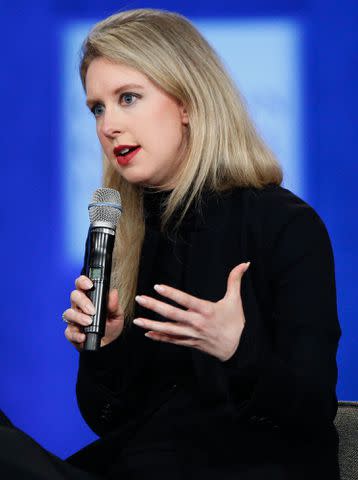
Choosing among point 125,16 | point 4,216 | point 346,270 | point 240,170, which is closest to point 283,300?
point 240,170

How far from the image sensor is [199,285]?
4.97 feet

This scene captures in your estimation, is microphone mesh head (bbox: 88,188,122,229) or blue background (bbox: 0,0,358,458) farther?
blue background (bbox: 0,0,358,458)

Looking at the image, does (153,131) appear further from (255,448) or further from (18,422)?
(18,422)

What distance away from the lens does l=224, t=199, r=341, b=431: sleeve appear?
1.29m

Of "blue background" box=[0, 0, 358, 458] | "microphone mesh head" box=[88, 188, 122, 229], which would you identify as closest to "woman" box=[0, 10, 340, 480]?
"microphone mesh head" box=[88, 188, 122, 229]

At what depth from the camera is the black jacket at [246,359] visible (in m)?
1.31

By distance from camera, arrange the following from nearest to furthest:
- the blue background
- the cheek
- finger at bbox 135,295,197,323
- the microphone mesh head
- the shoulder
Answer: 1. finger at bbox 135,295,197,323
2. the microphone mesh head
3. the shoulder
4. the cheek
5. the blue background

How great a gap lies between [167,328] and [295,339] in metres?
0.28

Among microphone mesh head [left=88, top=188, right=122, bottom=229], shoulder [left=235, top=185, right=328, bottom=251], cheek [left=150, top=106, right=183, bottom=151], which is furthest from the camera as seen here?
cheek [left=150, top=106, right=183, bottom=151]

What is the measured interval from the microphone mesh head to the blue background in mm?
1279

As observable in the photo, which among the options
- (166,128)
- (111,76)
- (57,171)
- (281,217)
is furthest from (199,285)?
(57,171)

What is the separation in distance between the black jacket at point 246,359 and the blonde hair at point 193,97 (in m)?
0.04

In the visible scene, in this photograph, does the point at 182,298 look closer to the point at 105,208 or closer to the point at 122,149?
the point at 105,208

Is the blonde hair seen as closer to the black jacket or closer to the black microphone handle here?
the black jacket
